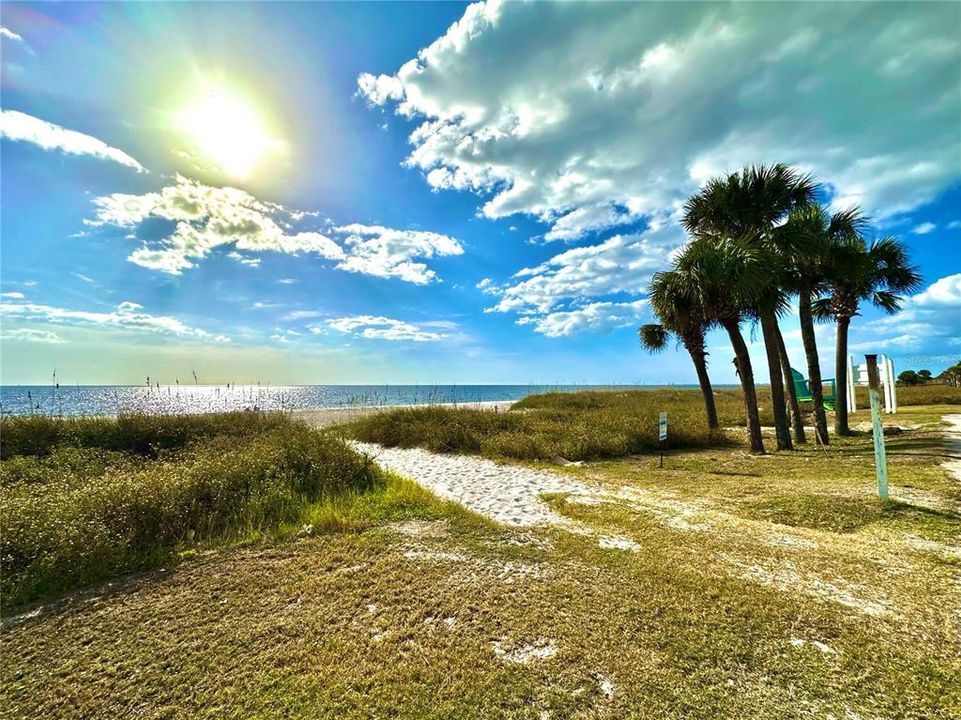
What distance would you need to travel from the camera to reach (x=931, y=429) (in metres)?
12.6

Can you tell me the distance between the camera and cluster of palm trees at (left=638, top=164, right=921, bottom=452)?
10227mm

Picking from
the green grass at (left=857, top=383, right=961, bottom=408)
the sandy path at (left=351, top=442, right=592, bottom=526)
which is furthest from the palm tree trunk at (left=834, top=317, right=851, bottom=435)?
the green grass at (left=857, top=383, right=961, bottom=408)

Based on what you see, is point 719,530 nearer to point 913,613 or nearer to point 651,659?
point 913,613

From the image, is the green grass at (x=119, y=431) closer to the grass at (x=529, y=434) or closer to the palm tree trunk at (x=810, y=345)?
the grass at (x=529, y=434)

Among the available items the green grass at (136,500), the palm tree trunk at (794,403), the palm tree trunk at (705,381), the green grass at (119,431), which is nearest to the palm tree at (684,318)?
the palm tree trunk at (705,381)

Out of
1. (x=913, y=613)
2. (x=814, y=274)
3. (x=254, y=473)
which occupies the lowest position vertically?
(x=913, y=613)

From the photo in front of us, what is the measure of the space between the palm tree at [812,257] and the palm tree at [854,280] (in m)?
0.29

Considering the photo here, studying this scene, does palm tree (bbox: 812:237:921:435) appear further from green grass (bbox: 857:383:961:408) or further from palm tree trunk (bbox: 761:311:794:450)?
green grass (bbox: 857:383:961:408)

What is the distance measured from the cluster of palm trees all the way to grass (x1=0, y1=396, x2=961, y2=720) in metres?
5.98

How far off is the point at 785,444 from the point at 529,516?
8492 mm

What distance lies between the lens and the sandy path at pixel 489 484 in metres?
5.95

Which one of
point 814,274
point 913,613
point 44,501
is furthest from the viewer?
point 814,274

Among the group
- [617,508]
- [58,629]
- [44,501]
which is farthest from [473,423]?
[58,629]

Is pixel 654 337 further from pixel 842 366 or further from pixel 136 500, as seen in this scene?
pixel 136 500
